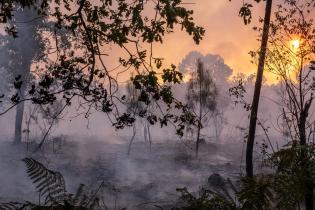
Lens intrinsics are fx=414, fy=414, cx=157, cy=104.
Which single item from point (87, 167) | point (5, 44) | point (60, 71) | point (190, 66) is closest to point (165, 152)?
point (87, 167)

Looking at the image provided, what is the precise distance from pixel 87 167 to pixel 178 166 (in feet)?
21.9

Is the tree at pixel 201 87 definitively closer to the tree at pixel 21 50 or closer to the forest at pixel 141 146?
the forest at pixel 141 146

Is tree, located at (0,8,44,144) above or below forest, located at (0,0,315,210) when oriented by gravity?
above

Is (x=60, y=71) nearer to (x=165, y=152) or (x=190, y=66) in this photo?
(x=165, y=152)

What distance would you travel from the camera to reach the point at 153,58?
430 centimetres

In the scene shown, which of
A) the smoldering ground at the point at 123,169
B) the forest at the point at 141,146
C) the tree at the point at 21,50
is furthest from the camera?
the tree at the point at 21,50

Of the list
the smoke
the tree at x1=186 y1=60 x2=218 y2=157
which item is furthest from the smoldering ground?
the tree at x1=186 y1=60 x2=218 y2=157

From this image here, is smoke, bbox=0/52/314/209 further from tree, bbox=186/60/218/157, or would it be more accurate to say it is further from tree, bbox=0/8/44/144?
tree, bbox=0/8/44/144

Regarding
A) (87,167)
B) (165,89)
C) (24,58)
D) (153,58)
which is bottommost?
(87,167)

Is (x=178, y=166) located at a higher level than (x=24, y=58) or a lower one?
lower

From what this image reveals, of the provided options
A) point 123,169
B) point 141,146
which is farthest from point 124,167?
point 141,146

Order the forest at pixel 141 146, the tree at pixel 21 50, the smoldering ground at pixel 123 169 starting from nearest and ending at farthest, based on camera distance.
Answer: the forest at pixel 141 146 < the smoldering ground at pixel 123 169 < the tree at pixel 21 50

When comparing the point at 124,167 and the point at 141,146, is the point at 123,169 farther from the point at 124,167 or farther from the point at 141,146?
the point at 141,146

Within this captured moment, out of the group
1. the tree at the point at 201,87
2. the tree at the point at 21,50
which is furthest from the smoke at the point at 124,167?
the tree at the point at 21,50
